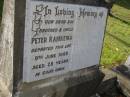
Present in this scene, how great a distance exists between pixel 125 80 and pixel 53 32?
2475 millimetres

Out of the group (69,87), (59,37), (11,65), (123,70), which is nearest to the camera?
(11,65)

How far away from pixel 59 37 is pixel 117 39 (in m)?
5.19

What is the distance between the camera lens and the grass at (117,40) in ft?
23.8

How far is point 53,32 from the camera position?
12.8 ft

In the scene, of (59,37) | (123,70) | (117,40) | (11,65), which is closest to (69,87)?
(59,37)

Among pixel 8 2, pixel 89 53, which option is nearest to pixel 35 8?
pixel 8 2

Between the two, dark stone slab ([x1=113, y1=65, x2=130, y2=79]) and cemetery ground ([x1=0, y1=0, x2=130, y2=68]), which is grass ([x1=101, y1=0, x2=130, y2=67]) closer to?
cemetery ground ([x1=0, y1=0, x2=130, y2=68])

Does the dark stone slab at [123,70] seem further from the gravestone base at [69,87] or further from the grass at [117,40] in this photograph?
the gravestone base at [69,87]

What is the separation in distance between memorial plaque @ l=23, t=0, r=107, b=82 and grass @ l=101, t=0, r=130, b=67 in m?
2.19

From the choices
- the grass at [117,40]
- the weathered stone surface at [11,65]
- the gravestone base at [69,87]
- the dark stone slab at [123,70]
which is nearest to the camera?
the weathered stone surface at [11,65]

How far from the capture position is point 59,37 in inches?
159

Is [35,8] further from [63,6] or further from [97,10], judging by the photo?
[97,10]

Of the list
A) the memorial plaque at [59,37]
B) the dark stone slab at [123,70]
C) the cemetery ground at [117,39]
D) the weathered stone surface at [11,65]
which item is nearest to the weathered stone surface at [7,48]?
the weathered stone surface at [11,65]

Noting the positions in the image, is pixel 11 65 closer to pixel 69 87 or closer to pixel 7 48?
pixel 7 48
